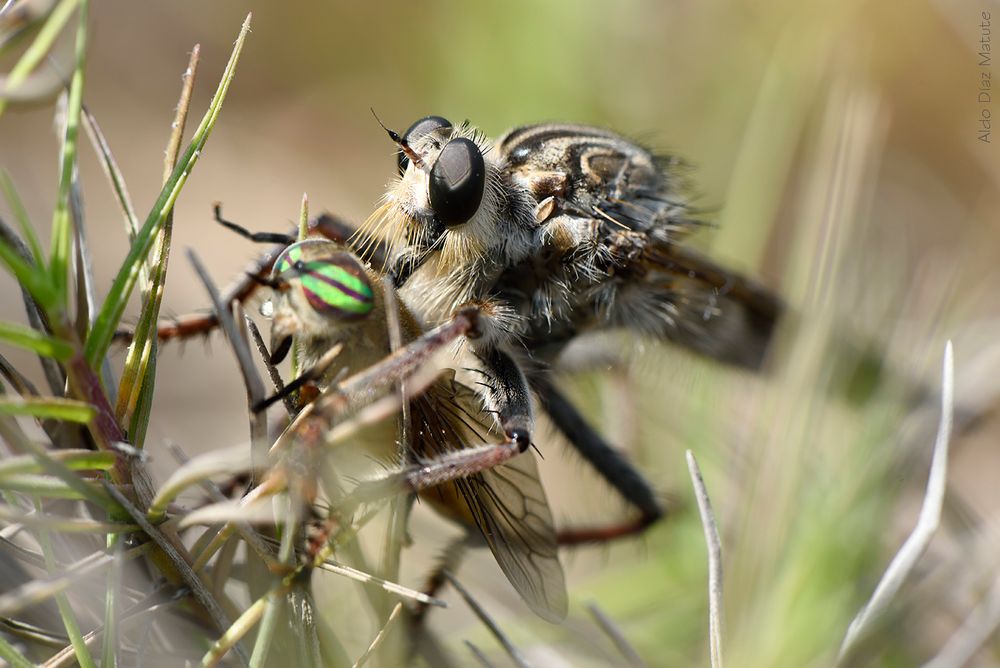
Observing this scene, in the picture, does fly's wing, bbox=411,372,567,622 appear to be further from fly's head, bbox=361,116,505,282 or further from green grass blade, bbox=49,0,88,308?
green grass blade, bbox=49,0,88,308

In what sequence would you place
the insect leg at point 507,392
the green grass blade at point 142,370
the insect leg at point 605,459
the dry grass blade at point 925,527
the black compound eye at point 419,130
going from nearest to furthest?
the green grass blade at point 142,370
the dry grass blade at point 925,527
the insect leg at point 507,392
the black compound eye at point 419,130
the insect leg at point 605,459

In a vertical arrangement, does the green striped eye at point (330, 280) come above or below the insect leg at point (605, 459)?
above

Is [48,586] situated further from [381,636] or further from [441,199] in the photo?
[441,199]

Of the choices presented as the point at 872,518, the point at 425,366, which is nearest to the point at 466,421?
the point at 425,366

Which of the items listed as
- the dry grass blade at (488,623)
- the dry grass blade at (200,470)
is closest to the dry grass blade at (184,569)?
the dry grass blade at (200,470)

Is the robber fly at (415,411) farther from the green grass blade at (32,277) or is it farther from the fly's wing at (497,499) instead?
the green grass blade at (32,277)

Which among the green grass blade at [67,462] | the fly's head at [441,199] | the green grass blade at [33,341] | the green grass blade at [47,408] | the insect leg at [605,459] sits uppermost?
the fly's head at [441,199]

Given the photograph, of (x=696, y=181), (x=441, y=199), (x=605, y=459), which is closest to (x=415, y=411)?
(x=441, y=199)

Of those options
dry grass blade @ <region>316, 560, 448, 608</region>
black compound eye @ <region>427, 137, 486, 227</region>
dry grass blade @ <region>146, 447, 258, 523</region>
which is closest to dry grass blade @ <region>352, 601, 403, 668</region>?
dry grass blade @ <region>316, 560, 448, 608</region>
